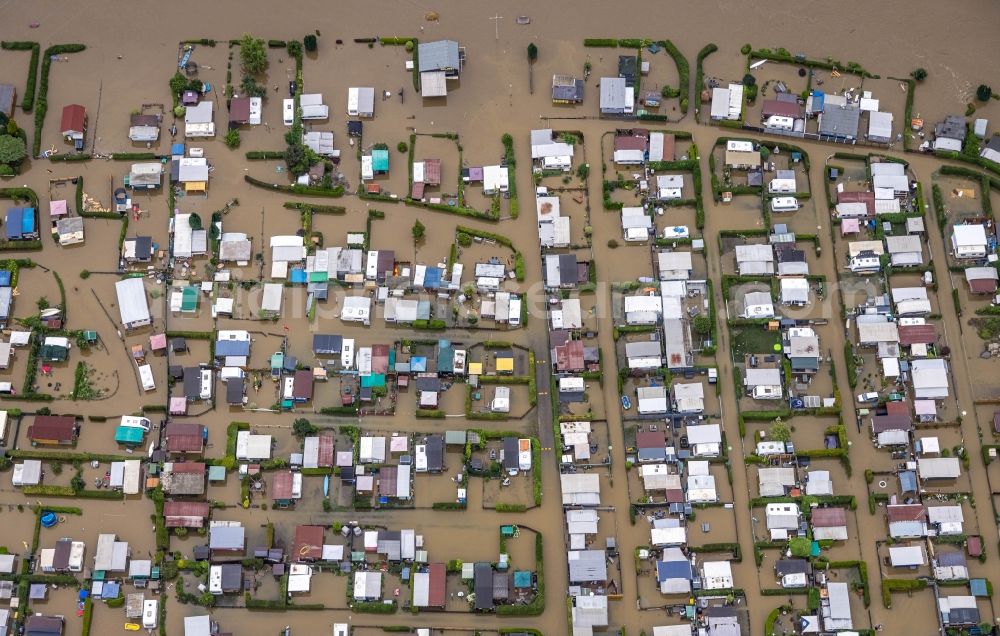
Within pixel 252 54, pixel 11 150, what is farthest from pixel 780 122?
pixel 11 150

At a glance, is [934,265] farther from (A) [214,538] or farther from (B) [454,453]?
(A) [214,538]

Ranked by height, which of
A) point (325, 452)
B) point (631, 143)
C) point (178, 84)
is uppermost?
point (178, 84)

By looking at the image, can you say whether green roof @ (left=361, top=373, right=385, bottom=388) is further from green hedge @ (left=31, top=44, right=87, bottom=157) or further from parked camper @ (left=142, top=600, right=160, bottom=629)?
green hedge @ (left=31, top=44, right=87, bottom=157)

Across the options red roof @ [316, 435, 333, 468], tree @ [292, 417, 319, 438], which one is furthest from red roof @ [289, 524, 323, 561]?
tree @ [292, 417, 319, 438]

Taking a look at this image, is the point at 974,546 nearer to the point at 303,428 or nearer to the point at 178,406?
the point at 303,428

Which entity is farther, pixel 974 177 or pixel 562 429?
pixel 974 177

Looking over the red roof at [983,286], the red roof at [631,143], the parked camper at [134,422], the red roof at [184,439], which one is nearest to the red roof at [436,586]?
the red roof at [184,439]

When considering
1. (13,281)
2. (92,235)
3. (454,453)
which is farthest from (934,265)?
(13,281)
